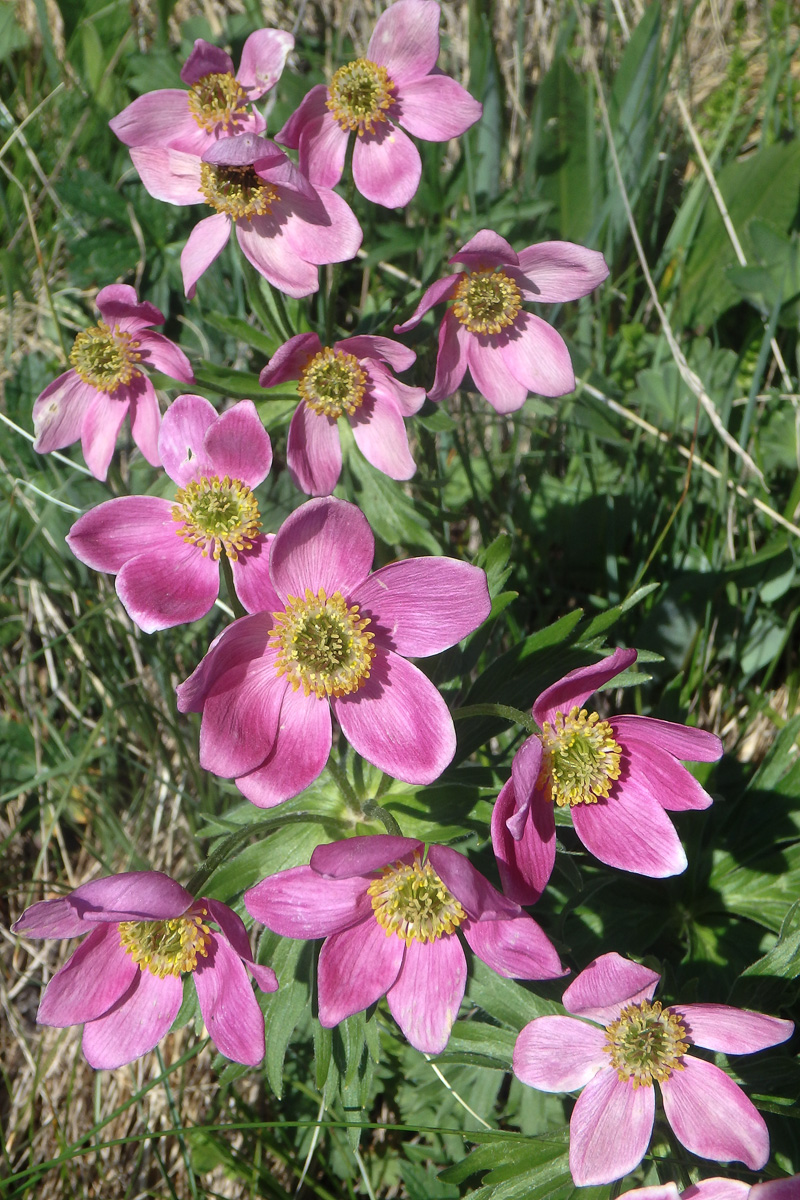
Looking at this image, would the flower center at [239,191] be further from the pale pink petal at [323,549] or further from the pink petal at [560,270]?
the pale pink petal at [323,549]

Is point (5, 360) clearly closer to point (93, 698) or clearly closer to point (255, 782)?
point (93, 698)

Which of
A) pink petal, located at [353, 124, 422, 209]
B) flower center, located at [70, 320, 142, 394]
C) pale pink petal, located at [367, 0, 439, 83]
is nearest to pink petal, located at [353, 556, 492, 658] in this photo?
flower center, located at [70, 320, 142, 394]

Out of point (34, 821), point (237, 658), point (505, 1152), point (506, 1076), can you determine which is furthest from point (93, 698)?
point (505, 1152)

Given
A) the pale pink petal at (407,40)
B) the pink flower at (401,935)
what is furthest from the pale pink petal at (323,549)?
the pale pink petal at (407,40)

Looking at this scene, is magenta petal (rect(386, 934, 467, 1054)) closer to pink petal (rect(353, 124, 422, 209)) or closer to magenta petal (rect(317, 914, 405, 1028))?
magenta petal (rect(317, 914, 405, 1028))

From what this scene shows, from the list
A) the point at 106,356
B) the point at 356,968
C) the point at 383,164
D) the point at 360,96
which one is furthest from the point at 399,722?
the point at 360,96

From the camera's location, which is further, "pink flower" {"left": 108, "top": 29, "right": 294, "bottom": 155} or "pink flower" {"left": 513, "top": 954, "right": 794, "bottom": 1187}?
"pink flower" {"left": 108, "top": 29, "right": 294, "bottom": 155}

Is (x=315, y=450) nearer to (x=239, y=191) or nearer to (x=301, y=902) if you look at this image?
(x=239, y=191)
